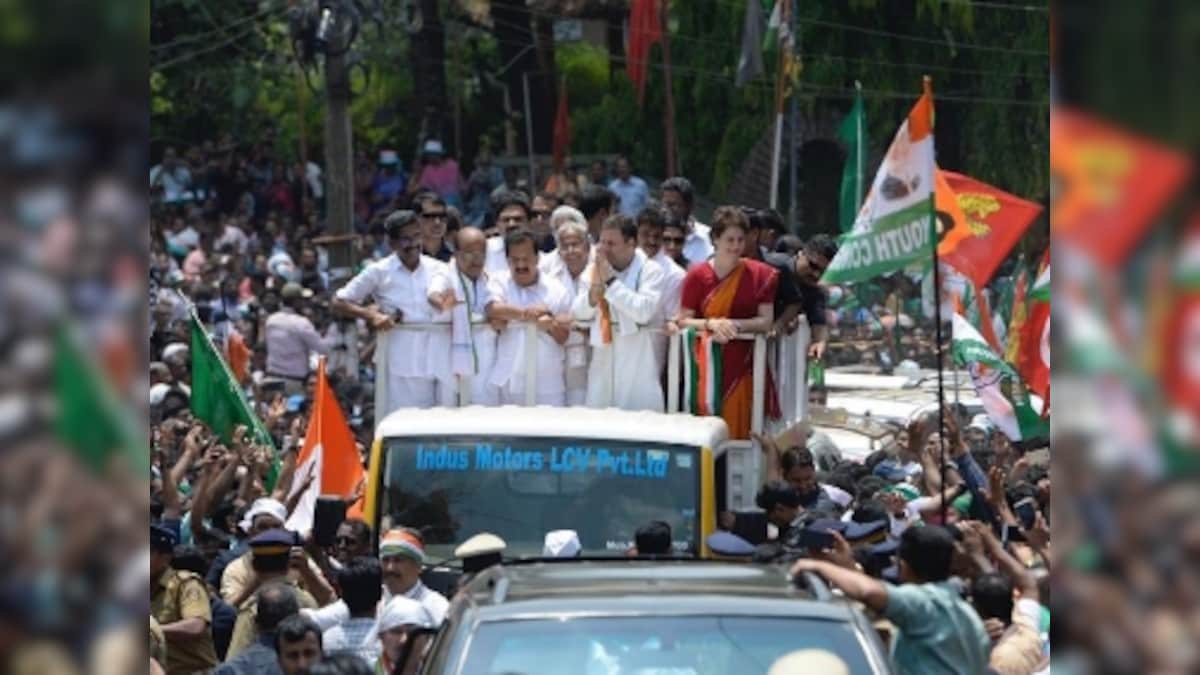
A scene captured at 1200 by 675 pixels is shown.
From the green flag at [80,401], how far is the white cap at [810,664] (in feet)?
10.9

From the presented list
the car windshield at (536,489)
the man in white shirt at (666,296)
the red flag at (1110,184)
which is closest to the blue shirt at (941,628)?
the car windshield at (536,489)

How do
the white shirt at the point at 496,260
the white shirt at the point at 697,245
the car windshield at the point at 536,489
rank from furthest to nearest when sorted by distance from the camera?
1. the white shirt at the point at 697,245
2. the white shirt at the point at 496,260
3. the car windshield at the point at 536,489

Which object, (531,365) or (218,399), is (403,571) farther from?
(218,399)

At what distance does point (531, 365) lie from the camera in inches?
411

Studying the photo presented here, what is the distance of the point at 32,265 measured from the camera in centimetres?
178

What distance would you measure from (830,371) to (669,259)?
28.5 ft

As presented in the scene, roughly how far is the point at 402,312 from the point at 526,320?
62cm

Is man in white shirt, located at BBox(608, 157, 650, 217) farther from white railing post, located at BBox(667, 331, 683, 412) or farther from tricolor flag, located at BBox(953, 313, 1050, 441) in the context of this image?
white railing post, located at BBox(667, 331, 683, 412)

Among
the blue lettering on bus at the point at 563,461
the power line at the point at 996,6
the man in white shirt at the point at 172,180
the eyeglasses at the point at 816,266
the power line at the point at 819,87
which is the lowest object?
the blue lettering on bus at the point at 563,461

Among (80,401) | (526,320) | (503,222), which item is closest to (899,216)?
(526,320)

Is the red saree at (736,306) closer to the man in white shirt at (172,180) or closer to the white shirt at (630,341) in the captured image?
the white shirt at (630,341)

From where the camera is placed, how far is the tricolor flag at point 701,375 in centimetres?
1000

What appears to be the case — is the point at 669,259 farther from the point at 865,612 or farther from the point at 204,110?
the point at 204,110

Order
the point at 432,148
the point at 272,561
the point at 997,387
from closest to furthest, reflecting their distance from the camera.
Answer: the point at 272,561 → the point at 997,387 → the point at 432,148
